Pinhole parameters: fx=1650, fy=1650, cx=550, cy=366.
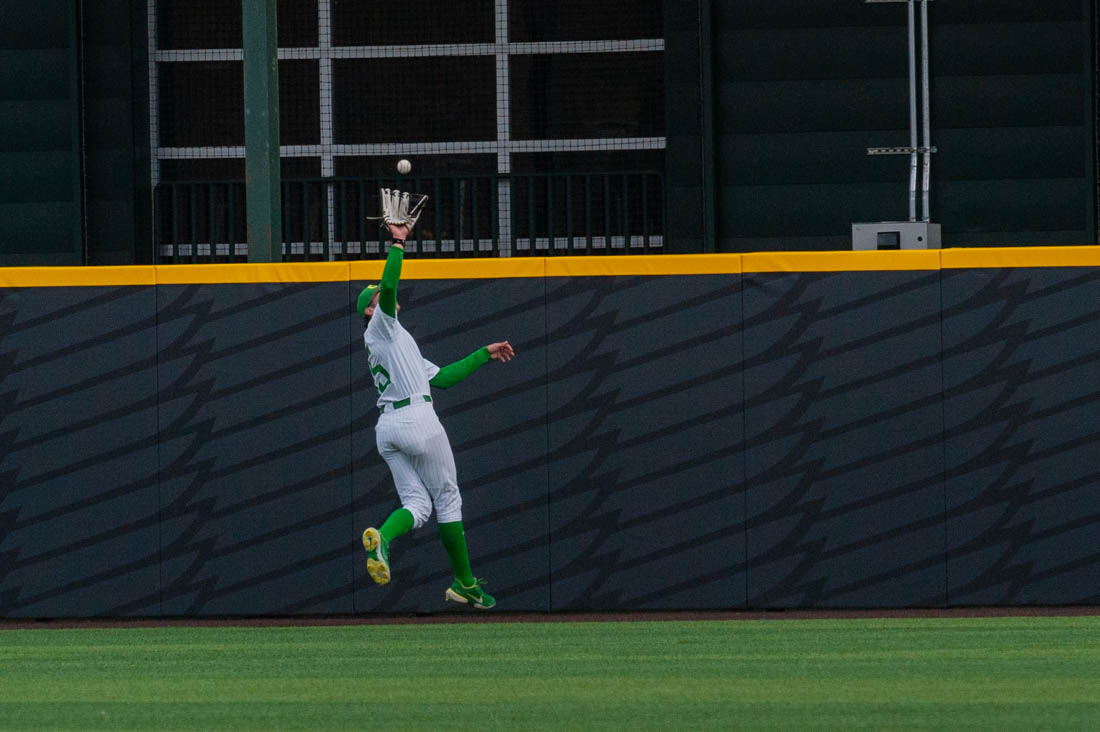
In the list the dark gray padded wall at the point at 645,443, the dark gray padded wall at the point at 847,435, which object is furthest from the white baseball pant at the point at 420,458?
the dark gray padded wall at the point at 847,435

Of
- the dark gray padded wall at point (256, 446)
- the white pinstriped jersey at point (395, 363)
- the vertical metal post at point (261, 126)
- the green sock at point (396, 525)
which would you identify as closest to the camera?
the green sock at point (396, 525)

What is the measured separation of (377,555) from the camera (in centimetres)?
855

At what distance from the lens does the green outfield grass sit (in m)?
5.83

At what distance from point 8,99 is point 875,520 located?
26.4 ft

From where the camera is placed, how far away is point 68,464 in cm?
984

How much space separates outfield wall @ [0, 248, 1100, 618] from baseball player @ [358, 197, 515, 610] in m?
0.46

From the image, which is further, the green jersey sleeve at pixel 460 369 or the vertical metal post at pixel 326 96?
the vertical metal post at pixel 326 96

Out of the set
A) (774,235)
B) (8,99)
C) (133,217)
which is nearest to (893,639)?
(774,235)

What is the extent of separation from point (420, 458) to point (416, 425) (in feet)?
0.64

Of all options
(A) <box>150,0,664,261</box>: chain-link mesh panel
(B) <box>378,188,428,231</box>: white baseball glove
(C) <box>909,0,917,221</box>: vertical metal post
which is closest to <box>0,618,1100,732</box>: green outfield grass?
(B) <box>378,188,428,231</box>: white baseball glove

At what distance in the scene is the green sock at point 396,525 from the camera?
8.76 metres

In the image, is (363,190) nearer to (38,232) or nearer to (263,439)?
(38,232)

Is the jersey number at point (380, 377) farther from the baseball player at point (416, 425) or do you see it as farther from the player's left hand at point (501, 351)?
the player's left hand at point (501, 351)

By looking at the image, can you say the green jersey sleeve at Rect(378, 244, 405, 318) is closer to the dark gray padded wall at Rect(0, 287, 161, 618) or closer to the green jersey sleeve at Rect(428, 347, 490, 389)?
the green jersey sleeve at Rect(428, 347, 490, 389)
